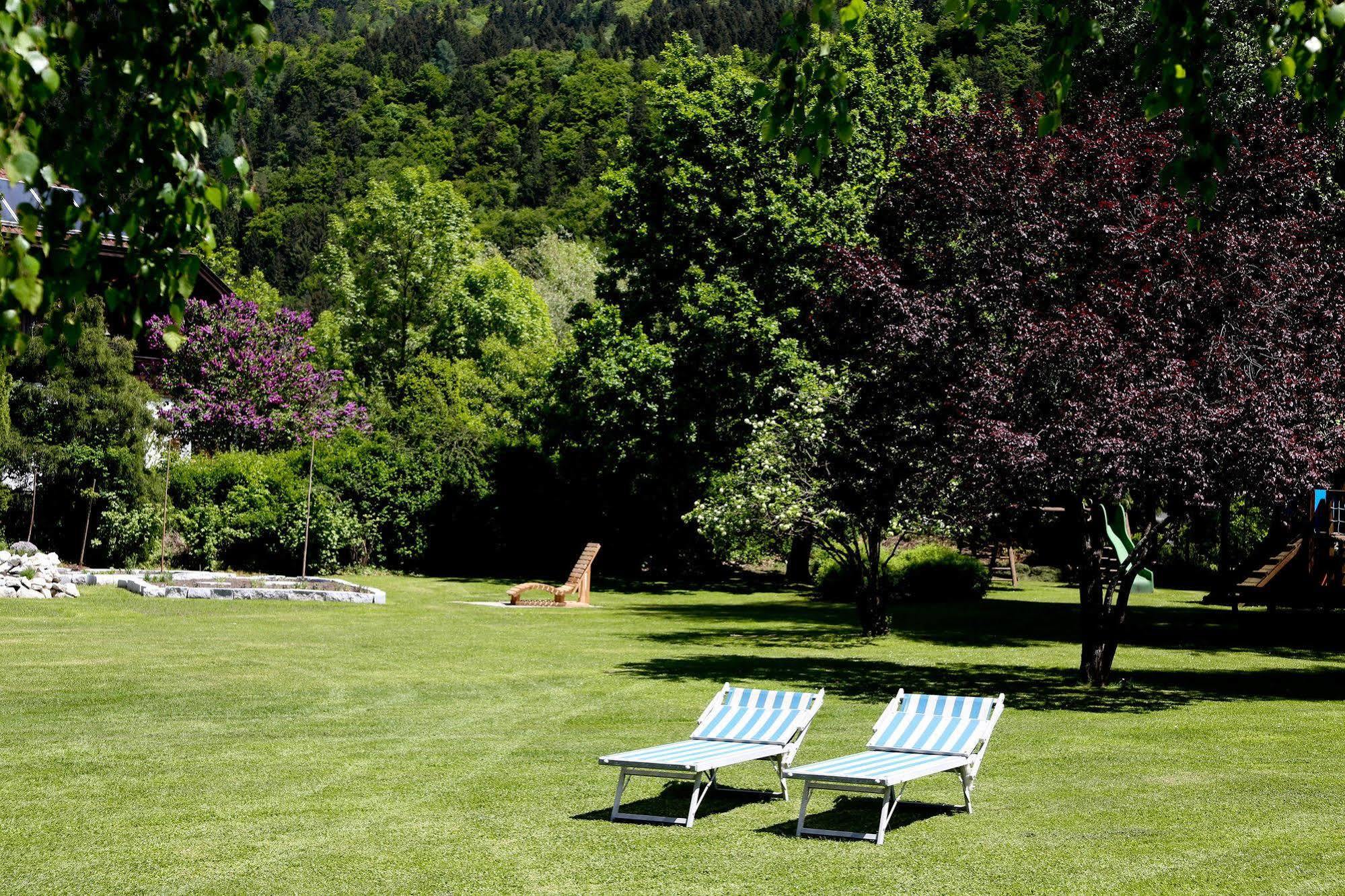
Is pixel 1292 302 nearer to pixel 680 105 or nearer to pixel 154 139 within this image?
pixel 154 139

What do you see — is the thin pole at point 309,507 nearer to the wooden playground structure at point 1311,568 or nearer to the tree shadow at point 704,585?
the tree shadow at point 704,585

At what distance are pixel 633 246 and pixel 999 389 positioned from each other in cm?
2159

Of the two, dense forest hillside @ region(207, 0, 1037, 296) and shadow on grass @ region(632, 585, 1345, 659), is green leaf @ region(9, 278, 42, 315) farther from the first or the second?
dense forest hillside @ region(207, 0, 1037, 296)

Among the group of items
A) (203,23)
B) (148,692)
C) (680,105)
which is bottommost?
(148,692)

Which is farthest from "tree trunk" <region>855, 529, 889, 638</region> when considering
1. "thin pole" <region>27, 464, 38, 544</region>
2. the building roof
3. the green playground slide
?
"thin pole" <region>27, 464, 38, 544</region>

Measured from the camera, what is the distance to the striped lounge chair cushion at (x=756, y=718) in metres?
9.98

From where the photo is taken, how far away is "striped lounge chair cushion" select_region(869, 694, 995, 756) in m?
9.55

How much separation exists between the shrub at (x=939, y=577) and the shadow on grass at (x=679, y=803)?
76.7ft

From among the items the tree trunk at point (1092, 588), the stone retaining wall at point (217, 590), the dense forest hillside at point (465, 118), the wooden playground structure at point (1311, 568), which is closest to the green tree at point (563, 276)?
the dense forest hillside at point (465, 118)

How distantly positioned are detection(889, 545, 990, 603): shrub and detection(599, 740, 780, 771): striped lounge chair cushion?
77.2ft

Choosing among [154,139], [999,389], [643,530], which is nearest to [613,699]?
[999,389]

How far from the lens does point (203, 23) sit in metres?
4.64

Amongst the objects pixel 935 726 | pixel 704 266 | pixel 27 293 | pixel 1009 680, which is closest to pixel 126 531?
pixel 704 266

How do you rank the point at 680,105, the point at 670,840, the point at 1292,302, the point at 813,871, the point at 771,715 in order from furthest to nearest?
1. the point at 680,105
2. the point at 1292,302
3. the point at 771,715
4. the point at 670,840
5. the point at 813,871
